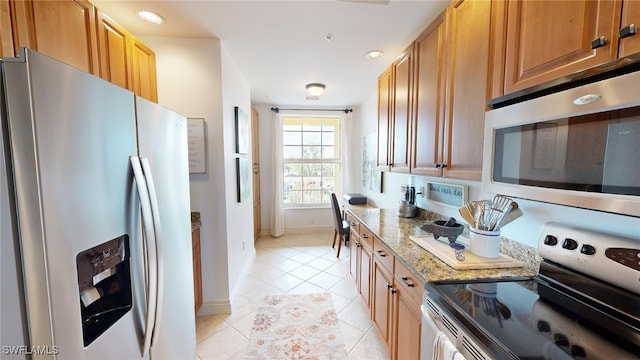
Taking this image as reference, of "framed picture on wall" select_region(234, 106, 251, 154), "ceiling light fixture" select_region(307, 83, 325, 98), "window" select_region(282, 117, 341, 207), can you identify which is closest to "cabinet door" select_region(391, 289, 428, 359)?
"framed picture on wall" select_region(234, 106, 251, 154)

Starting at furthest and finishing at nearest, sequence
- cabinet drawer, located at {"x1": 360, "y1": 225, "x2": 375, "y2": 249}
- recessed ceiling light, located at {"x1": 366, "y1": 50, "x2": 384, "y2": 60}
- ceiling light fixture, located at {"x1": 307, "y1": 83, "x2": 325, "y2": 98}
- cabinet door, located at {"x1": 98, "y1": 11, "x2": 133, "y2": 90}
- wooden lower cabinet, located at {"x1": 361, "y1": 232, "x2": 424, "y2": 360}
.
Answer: ceiling light fixture, located at {"x1": 307, "y1": 83, "x2": 325, "y2": 98}, recessed ceiling light, located at {"x1": 366, "y1": 50, "x2": 384, "y2": 60}, cabinet drawer, located at {"x1": 360, "y1": 225, "x2": 375, "y2": 249}, cabinet door, located at {"x1": 98, "y1": 11, "x2": 133, "y2": 90}, wooden lower cabinet, located at {"x1": 361, "y1": 232, "x2": 424, "y2": 360}

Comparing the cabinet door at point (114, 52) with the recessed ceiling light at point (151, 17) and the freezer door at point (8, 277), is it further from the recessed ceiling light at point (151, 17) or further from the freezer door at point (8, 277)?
the freezer door at point (8, 277)

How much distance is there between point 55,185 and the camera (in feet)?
2.22

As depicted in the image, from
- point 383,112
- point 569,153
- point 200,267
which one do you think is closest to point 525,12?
point 569,153

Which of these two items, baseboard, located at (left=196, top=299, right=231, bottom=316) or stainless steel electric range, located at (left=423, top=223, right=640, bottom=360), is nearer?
stainless steel electric range, located at (left=423, top=223, right=640, bottom=360)

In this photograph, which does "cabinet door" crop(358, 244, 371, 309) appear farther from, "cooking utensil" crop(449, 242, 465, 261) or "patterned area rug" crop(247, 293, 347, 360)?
"cooking utensil" crop(449, 242, 465, 261)

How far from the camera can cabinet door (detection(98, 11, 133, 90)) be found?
4.93ft

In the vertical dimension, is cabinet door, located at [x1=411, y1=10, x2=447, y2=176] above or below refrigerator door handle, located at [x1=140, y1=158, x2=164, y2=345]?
above

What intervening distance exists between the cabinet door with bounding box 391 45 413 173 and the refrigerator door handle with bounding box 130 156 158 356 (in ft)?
5.75

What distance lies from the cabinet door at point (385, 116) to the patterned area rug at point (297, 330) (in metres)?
1.55

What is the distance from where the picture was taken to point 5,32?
94 cm

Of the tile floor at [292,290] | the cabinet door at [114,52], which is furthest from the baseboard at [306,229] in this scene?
the cabinet door at [114,52]

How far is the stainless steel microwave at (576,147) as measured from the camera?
63cm

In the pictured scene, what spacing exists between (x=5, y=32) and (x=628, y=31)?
6.75 feet
